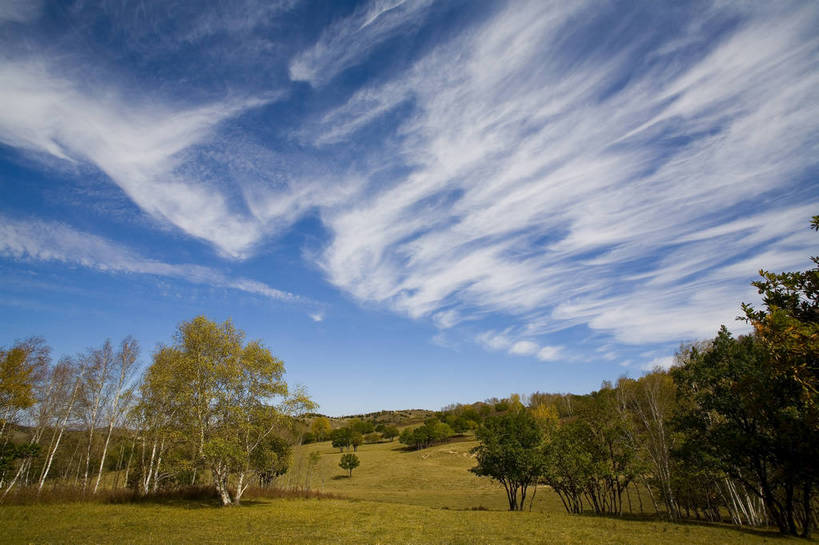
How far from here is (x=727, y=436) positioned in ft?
96.0

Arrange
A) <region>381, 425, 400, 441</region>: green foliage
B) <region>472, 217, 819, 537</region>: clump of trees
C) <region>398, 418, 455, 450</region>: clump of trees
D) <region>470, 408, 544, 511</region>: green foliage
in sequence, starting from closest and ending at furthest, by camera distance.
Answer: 1. <region>472, 217, 819, 537</region>: clump of trees
2. <region>470, 408, 544, 511</region>: green foliage
3. <region>398, 418, 455, 450</region>: clump of trees
4. <region>381, 425, 400, 441</region>: green foliage

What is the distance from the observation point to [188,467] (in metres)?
34.4

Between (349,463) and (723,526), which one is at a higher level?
(723,526)

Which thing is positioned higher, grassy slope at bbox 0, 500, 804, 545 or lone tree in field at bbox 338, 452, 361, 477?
grassy slope at bbox 0, 500, 804, 545

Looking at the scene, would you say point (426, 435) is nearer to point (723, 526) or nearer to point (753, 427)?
point (723, 526)

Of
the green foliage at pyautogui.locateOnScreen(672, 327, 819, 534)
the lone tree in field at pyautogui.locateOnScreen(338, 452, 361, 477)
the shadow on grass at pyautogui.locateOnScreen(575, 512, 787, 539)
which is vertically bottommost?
the lone tree in field at pyautogui.locateOnScreen(338, 452, 361, 477)

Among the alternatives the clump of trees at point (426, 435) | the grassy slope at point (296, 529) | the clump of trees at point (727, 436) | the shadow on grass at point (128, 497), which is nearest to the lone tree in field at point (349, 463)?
the clump of trees at point (426, 435)

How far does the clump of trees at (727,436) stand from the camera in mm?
15461

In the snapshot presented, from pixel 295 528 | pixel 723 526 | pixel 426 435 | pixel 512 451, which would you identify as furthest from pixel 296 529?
pixel 426 435

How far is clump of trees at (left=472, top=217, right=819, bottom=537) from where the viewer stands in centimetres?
1546

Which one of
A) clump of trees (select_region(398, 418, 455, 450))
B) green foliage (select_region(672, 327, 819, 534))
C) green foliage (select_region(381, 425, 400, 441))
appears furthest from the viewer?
green foliage (select_region(381, 425, 400, 441))

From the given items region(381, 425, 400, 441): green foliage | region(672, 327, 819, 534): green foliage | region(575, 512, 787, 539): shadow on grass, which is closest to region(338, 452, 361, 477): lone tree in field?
region(381, 425, 400, 441): green foliage

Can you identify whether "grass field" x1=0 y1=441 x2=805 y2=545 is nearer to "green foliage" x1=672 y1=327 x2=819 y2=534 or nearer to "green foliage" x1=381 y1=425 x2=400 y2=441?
"green foliage" x1=672 y1=327 x2=819 y2=534

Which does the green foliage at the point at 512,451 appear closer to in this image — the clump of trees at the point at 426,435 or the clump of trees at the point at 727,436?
the clump of trees at the point at 727,436
